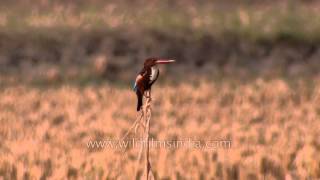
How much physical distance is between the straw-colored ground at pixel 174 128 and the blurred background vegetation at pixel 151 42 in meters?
1.45

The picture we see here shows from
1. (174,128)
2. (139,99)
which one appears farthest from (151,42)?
(139,99)

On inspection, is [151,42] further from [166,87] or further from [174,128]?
[174,128]

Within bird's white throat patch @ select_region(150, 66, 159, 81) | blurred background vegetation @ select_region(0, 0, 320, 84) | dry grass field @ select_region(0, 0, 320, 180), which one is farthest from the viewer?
blurred background vegetation @ select_region(0, 0, 320, 84)

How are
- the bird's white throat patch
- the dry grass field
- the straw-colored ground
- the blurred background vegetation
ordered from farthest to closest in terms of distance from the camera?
1. the blurred background vegetation
2. the dry grass field
3. the straw-colored ground
4. the bird's white throat patch

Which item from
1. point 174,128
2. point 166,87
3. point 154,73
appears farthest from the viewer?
point 166,87

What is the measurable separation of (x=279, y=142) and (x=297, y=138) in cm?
24

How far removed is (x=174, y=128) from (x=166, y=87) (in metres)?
4.04

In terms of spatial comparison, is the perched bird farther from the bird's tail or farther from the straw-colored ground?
the straw-colored ground

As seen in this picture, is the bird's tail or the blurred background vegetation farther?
the blurred background vegetation

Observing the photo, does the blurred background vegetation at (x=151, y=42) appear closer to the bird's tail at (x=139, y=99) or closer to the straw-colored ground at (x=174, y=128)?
the straw-colored ground at (x=174, y=128)

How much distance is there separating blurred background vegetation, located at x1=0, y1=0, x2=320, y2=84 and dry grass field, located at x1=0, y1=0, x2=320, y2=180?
0.09 feet

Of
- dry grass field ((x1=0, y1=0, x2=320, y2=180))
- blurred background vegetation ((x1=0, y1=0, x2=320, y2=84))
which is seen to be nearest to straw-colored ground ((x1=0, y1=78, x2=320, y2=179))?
dry grass field ((x1=0, y1=0, x2=320, y2=180))

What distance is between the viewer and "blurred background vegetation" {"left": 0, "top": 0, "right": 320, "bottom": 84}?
15867mm

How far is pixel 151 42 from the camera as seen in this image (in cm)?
1708
